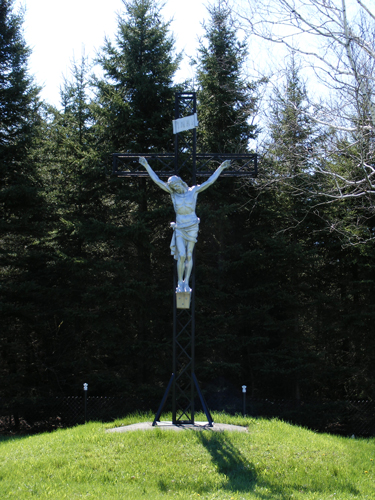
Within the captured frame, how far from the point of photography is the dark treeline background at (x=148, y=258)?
44.6 feet

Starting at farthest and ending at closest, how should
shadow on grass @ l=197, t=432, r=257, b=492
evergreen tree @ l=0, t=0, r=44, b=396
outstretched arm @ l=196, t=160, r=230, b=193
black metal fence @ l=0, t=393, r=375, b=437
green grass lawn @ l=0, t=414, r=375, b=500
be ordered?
evergreen tree @ l=0, t=0, r=44, b=396 < black metal fence @ l=0, t=393, r=375, b=437 < outstretched arm @ l=196, t=160, r=230, b=193 < shadow on grass @ l=197, t=432, r=257, b=492 < green grass lawn @ l=0, t=414, r=375, b=500

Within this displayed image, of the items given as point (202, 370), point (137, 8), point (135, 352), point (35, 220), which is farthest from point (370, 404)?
point (137, 8)

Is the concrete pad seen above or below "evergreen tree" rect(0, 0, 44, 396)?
below

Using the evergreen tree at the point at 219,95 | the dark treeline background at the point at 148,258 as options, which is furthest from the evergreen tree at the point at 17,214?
the evergreen tree at the point at 219,95

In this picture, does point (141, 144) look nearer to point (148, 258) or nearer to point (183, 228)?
point (148, 258)

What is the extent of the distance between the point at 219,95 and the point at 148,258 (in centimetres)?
564

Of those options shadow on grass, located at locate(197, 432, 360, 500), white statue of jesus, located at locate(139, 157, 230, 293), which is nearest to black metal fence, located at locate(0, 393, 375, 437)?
white statue of jesus, located at locate(139, 157, 230, 293)

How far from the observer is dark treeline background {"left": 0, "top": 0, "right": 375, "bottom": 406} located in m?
13.6

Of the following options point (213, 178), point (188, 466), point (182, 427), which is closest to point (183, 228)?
point (213, 178)

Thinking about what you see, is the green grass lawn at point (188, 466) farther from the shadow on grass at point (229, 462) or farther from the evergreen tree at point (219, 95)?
the evergreen tree at point (219, 95)

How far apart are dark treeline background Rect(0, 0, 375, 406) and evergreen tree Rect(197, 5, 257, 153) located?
0.05 metres

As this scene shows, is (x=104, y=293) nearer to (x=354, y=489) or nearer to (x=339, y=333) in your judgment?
(x=339, y=333)

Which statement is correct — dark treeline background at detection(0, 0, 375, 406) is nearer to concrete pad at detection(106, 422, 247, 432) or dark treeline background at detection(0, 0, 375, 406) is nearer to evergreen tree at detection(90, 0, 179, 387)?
evergreen tree at detection(90, 0, 179, 387)

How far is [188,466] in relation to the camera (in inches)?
249
